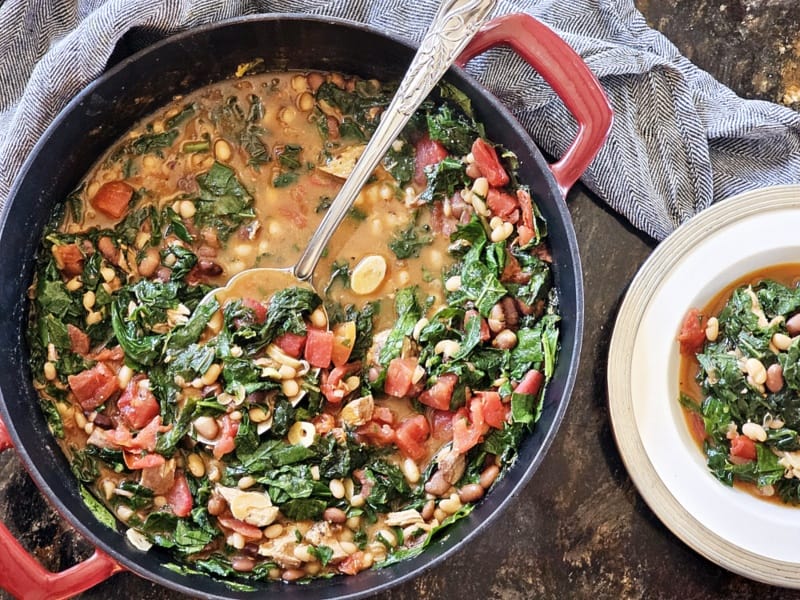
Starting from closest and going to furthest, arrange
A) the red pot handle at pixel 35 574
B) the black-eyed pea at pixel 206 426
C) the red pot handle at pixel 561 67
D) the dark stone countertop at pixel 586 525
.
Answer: the red pot handle at pixel 35 574 < the red pot handle at pixel 561 67 < the black-eyed pea at pixel 206 426 < the dark stone countertop at pixel 586 525

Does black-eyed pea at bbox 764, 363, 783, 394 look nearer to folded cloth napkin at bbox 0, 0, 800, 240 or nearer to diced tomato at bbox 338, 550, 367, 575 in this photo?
folded cloth napkin at bbox 0, 0, 800, 240

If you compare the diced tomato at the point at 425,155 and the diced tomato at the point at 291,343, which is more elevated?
the diced tomato at the point at 425,155

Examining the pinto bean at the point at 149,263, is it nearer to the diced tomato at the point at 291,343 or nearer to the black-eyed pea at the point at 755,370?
the diced tomato at the point at 291,343

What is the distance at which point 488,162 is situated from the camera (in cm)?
313

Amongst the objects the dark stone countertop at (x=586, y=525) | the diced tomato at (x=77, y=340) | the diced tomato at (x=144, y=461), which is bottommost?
the dark stone countertop at (x=586, y=525)

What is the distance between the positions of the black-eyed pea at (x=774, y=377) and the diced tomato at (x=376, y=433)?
1.40 metres

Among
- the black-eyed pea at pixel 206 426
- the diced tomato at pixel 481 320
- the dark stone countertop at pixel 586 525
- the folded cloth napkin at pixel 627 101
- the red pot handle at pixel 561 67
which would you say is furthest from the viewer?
the dark stone countertop at pixel 586 525

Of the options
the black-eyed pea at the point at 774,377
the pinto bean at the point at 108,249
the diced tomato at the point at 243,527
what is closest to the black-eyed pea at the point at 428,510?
the diced tomato at the point at 243,527

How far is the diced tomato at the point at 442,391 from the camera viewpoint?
306 centimetres

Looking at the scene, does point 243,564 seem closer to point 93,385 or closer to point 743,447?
point 93,385

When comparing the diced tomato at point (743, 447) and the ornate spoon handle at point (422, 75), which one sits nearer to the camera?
the ornate spoon handle at point (422, 75)

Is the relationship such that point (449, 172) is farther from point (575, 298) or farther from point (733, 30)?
point (733, 30)

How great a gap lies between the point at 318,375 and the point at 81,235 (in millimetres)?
1015

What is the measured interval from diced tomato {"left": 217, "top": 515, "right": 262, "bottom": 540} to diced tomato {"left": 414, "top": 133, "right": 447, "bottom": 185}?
4.61 feet
